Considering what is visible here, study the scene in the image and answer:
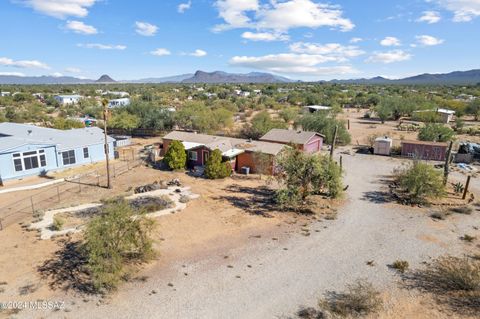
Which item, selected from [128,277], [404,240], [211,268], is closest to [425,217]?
[404,240]

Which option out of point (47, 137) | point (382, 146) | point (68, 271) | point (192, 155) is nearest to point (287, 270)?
point (68, 271)

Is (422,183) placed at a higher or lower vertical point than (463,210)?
higher

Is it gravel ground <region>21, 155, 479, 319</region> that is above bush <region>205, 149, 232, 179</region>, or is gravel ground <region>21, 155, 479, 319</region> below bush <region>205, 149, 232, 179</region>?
below

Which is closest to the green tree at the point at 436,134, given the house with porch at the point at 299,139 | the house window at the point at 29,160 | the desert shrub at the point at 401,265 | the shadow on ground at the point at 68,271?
the house with porch at the point at 299,139

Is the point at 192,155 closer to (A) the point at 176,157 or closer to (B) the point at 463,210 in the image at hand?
(A) the point at 176,157

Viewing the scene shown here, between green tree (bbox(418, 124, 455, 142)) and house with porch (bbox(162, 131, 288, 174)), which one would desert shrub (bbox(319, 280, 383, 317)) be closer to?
house with porch (bbox(162, 131, 288, 174))

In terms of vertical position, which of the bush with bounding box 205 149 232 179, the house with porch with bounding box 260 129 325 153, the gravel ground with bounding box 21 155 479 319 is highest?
the house with porch with bounding box 260 129 325 153

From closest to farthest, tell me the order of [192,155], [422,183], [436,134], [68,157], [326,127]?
1. [422,183]
2. [68,157]
3. [192,155]
4. [436,134]
5. [326,127]

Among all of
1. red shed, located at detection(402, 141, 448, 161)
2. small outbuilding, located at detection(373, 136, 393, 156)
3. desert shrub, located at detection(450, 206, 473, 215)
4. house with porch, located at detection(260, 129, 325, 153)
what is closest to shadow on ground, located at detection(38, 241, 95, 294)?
desert shrub, located at detection(450, 206, 473, 215)
